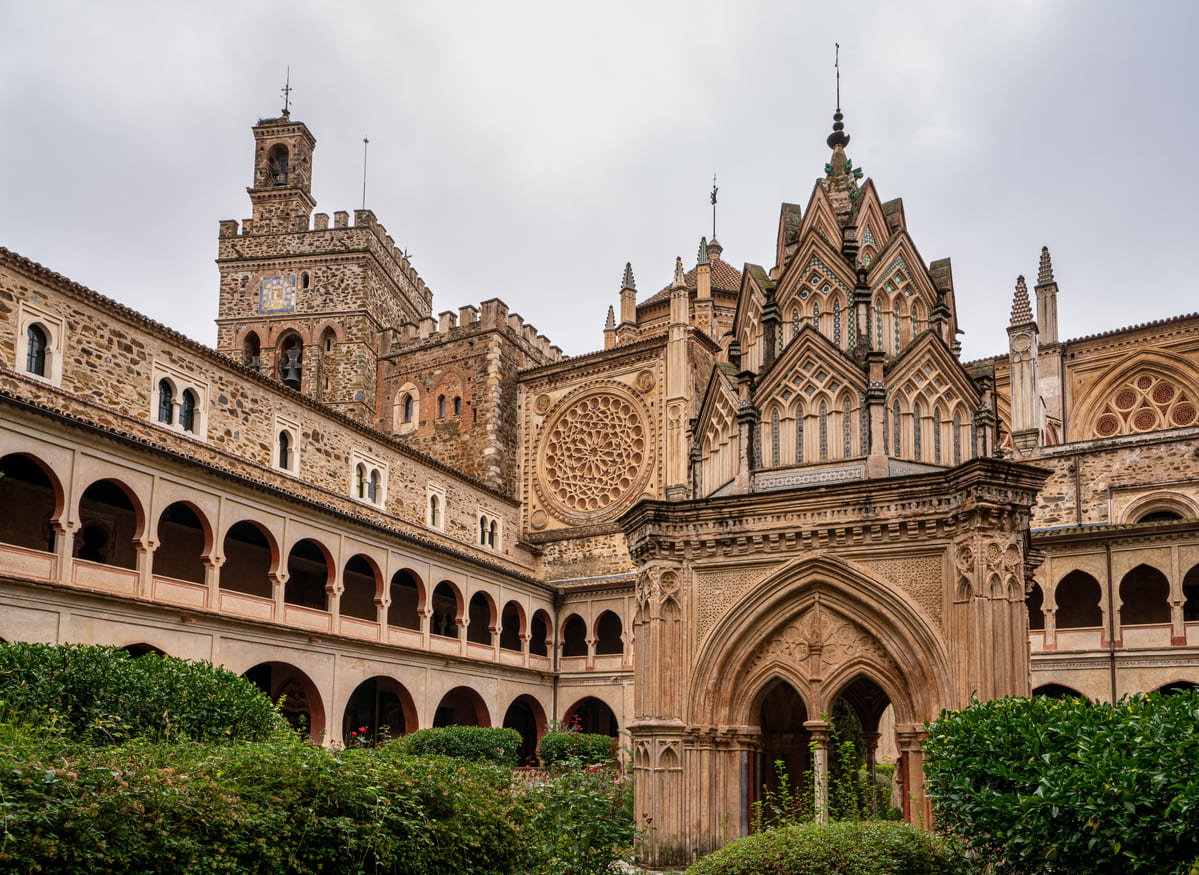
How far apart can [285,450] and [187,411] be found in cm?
348

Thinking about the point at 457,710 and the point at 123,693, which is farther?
the point at 457,710

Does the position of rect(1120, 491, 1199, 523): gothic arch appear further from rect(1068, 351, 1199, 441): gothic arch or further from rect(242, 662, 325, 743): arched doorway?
rect(242, 662, 325, 743): arched doorway

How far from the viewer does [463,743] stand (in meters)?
24.2

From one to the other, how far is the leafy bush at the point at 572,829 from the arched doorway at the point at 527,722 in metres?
24.1

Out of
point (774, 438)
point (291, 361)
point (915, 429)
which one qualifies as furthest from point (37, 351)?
point (291, 361)

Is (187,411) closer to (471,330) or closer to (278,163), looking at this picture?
(471,330)

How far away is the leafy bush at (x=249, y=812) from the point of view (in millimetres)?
6238

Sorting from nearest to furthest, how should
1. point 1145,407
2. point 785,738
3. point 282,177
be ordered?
point 785,738, point 1145,407, point 282,177

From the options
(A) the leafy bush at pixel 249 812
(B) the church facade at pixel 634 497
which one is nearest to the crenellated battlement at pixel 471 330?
(B) the church facade at pixel 634 497

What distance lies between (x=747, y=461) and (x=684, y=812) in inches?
167

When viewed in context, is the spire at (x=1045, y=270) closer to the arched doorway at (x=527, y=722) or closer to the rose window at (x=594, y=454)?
the rose window at (x=594, y=454)

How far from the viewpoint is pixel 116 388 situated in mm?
22625

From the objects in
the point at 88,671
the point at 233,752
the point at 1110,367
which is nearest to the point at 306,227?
the point at 1110,367

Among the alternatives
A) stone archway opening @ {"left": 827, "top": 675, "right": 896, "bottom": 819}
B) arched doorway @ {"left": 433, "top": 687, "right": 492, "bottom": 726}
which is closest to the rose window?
arched doorway @ {"left": 433, "top": 687, "right": 492, "bottom": 726}
